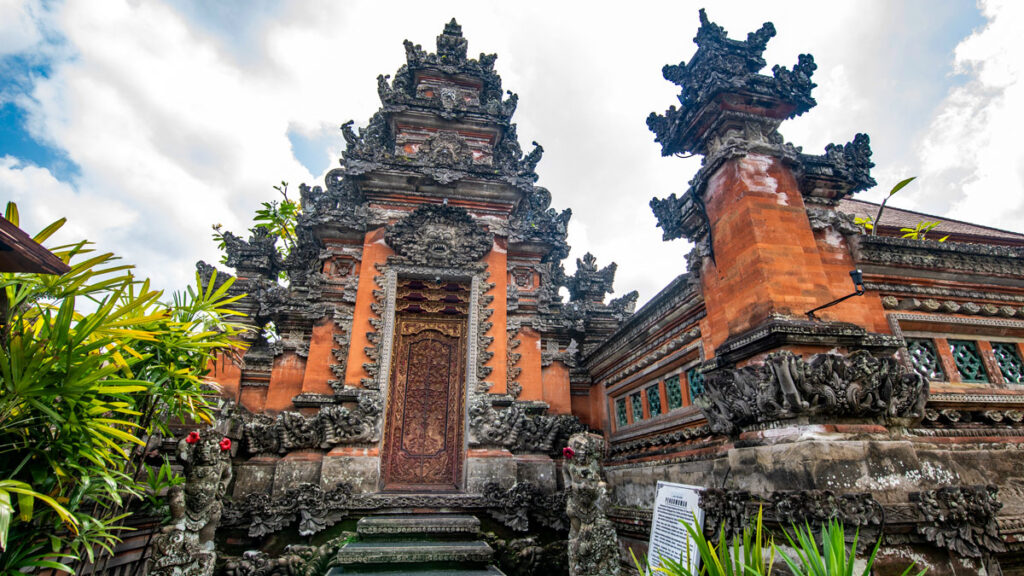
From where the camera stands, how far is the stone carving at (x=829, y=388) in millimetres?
4004

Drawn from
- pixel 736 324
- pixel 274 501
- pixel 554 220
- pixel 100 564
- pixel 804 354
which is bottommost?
pixel 100 564

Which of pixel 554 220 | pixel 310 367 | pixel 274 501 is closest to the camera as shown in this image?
pixel 274 501

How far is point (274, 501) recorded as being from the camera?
21.8ft

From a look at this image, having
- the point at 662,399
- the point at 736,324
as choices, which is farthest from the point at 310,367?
the point at 736,324

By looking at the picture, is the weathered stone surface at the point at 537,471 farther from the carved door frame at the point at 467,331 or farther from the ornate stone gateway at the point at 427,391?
the ornate stone gateway at the point at 427,391

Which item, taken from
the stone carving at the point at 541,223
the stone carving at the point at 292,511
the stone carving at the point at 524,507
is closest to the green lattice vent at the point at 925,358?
the stone carving at the point at 524,507

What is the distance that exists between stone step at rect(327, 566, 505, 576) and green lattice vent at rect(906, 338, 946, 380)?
16.1 feet

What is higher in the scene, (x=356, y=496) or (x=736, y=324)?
(x=736, y=324)

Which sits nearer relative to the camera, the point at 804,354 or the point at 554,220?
the point at 804,354

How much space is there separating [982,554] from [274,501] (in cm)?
757

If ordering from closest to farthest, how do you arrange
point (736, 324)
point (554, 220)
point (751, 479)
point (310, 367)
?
point (751, 479) → point (736, 324) → point (310, 367) → point (554, 220)

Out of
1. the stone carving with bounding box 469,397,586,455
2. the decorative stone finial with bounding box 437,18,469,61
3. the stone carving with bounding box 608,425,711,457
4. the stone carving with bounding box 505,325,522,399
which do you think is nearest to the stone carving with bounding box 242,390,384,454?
the stone carving with bounding box 469,397,586,455

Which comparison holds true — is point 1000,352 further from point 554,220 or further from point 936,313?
point 554,220

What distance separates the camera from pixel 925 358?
4.91m
